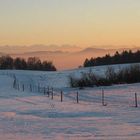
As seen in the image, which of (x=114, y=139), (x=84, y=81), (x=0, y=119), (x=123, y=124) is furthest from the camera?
(x=84, y=81)

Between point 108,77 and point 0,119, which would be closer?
point 0,119

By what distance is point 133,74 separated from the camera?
92.3 meters

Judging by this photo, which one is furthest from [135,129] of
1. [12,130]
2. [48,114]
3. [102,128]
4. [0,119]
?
[48,114]

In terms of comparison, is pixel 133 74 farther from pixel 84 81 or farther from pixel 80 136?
pixel 80 136

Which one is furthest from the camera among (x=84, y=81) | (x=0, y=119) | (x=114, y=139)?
(x=84, y=81)

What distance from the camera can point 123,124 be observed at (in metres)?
22.6

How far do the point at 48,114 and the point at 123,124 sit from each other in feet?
23.6

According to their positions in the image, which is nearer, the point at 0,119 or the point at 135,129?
the point at 135,129

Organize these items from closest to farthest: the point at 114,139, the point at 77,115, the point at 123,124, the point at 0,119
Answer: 1. the point at 114,139
2. the point at 123,124
3. the point at 0,119
4. the point at 77,115

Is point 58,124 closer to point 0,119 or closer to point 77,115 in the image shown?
point 0,119

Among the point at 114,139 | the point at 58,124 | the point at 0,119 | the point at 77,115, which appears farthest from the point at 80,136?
the point at 77,115

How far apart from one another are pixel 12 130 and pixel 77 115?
8807 mm

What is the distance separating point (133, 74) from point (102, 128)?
2844 inches

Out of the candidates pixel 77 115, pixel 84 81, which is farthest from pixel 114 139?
pixel 84 81
